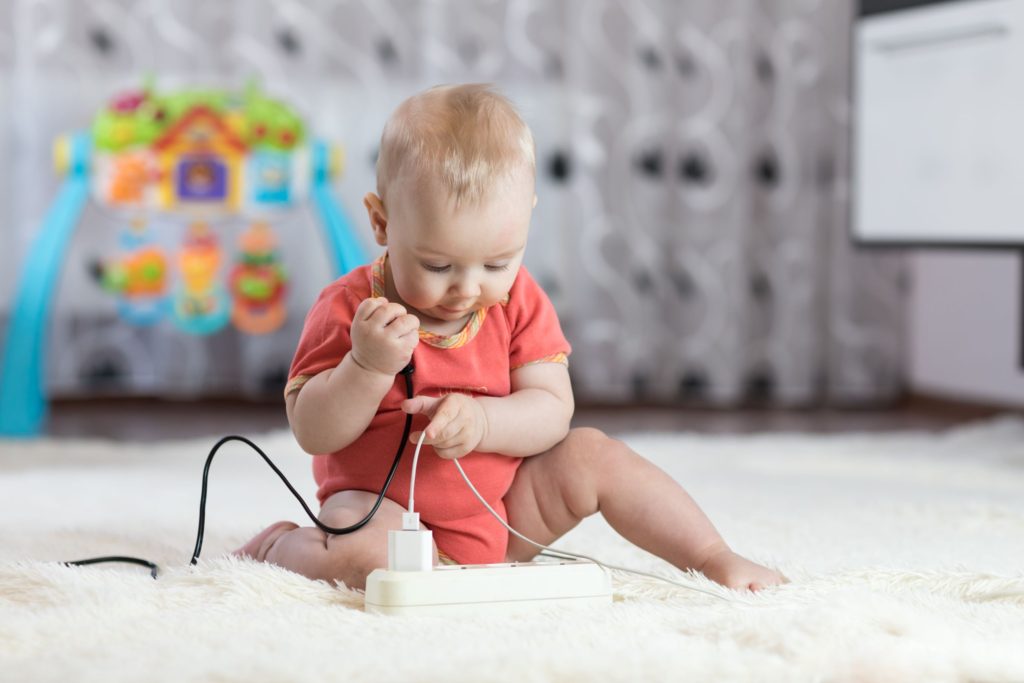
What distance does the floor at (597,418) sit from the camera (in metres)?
2.28

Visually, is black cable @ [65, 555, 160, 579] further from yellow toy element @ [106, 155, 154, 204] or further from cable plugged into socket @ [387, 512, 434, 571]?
yellow toy element @ [106, 155, 154, 204]

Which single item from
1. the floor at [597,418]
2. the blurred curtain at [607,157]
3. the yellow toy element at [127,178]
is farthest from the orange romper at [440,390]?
the blurred curtain at [607,157]

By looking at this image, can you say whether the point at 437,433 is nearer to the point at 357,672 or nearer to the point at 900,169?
the point at 357,672

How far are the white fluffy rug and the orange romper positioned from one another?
9cm

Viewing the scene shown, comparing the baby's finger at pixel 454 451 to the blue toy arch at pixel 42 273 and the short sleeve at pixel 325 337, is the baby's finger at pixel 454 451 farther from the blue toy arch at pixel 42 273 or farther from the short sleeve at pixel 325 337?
the blue toy arch at pixel 42 273

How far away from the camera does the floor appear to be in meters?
2.28

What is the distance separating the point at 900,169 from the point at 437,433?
1.36 metres

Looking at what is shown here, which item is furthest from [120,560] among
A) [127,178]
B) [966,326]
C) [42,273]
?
[966,326]

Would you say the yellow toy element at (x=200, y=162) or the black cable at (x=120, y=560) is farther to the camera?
the yellow toy element at (x=200, y=162)

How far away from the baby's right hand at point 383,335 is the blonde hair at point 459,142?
0.27ft

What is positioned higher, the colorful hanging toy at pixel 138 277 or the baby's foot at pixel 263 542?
the colorful hanging toy at pixel 138 277

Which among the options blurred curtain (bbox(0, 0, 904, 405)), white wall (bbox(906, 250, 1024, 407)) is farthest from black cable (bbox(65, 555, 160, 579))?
white wall (bbox(906, 250, 1024, 407))

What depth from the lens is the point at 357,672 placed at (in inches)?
27.9

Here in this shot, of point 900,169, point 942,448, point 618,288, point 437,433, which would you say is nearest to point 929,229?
point 900,169
